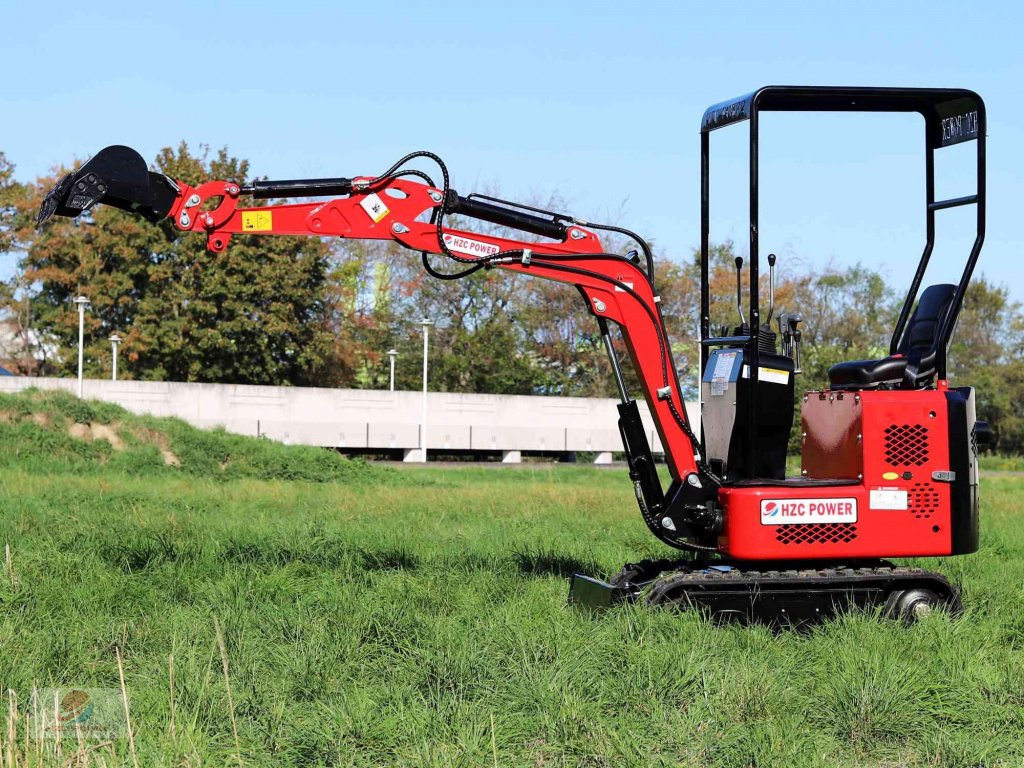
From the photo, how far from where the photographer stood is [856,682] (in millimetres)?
6387

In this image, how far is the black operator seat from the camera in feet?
27.3

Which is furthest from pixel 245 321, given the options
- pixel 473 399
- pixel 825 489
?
pixel 825 489

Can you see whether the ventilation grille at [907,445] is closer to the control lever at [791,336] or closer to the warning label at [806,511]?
the warning label at [806,511]

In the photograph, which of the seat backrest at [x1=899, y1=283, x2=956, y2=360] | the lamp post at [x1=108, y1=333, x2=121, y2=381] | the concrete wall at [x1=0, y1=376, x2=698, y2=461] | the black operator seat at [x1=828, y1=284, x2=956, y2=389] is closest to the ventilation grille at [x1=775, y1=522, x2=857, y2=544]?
the black operator seat at [x1=828, y1=284, x2=956, y2=389]

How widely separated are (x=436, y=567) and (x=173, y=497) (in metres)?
7.73

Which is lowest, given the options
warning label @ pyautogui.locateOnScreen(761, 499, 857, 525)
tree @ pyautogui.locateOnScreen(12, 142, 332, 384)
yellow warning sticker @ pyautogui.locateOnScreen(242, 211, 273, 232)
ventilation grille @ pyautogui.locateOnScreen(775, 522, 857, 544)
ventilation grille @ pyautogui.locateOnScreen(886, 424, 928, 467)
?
ventilation grille @ pyautogui.locateOnScreen(775, 522, 857, 544)

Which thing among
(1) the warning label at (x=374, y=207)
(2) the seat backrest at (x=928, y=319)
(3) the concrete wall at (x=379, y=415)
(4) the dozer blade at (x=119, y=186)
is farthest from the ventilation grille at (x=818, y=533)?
(3) the concrete wall at (x=379, y=415)

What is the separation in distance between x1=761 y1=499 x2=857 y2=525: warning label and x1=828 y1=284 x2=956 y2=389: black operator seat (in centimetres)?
89

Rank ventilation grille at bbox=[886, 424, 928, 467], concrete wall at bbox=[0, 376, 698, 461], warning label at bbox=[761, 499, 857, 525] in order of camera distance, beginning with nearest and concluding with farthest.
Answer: warning label at bbox=[761, 499, 857, 525] < ventilation grille at bbox=[886, 424, 928, 467] < concrete wall at bbox=[0, 376, 698, 461]

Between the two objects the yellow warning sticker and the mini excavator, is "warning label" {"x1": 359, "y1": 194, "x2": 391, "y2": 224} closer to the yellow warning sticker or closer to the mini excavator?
the mini excavator

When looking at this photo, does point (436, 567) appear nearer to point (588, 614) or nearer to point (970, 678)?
point (588, 614)

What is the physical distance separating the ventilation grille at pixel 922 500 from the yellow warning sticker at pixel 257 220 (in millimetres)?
4590

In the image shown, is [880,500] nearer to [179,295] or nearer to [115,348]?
[115,348]

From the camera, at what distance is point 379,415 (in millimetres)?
41000
